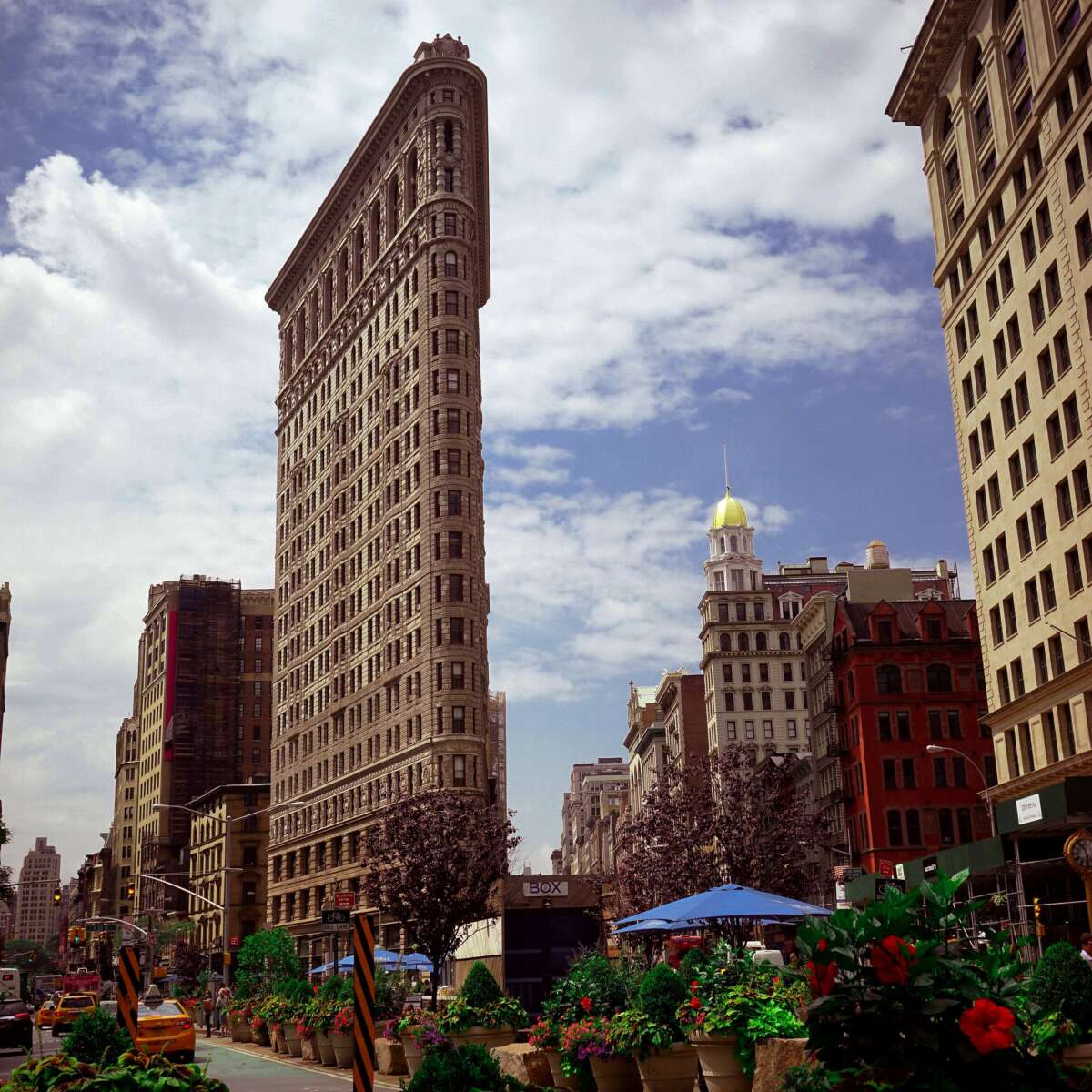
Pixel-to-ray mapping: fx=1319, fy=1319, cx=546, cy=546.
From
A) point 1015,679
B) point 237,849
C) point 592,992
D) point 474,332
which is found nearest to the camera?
point 592,992

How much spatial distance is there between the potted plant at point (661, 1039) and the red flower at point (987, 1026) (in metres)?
11.6

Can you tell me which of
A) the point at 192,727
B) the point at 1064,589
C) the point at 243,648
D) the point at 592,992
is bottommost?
the point at 592,992

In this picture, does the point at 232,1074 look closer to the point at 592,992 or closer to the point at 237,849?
the point at 592,992

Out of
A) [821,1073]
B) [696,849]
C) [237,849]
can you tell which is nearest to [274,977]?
[696,849]

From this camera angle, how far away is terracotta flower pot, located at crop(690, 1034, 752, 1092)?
17375mm

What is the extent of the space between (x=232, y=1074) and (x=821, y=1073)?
26718 millimetres

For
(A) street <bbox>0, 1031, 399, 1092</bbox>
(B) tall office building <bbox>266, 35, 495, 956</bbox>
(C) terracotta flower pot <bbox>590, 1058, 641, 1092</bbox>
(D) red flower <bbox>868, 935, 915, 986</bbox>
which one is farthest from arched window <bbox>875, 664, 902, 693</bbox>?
(D) red flower <bbox>868, 935, 915, 986</bbox>

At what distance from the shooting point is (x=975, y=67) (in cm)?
6531

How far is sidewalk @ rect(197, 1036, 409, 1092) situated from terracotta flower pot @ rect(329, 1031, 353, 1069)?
0.76 ft

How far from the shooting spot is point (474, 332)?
92.4 metres

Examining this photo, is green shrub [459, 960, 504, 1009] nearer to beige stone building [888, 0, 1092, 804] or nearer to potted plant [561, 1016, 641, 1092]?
potted plant [561, 1016, 641, 1092]

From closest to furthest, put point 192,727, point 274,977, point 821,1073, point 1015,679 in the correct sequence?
1. point 821,1073
2. point 274,977
3. point 1015,679
4. point 192,727

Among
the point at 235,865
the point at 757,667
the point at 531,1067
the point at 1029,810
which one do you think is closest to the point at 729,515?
the point at 757,667

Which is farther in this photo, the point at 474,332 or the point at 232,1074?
the point at 474,332
